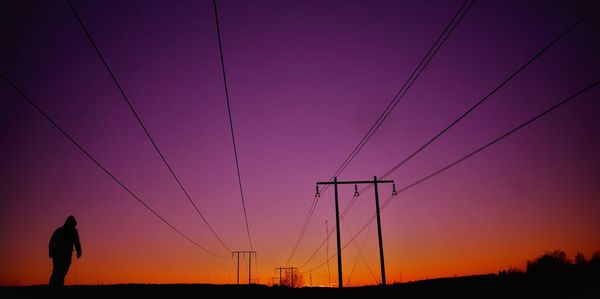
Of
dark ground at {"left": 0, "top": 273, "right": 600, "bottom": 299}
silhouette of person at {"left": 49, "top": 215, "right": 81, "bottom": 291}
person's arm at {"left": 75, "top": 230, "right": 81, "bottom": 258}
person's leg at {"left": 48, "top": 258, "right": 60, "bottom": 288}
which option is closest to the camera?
dark ground at {"left": 0, "top": 273, "right": 600, "bottom": 299}

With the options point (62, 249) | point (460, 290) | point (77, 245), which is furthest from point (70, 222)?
point (460, 290)

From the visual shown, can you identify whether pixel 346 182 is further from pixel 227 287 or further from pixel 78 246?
pixel 78 246

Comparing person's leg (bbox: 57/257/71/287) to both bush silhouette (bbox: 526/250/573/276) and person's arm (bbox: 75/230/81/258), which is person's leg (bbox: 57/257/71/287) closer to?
person's arm (bbox: 75/230/81/258)

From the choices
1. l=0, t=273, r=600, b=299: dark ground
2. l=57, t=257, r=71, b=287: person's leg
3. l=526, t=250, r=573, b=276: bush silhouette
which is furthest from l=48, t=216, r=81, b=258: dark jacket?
l=526, t=250, r=573, b=276: bush silhouette

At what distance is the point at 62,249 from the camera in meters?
14.4

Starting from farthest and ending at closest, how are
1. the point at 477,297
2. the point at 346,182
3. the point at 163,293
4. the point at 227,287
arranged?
the point at 346,182 → the point at 227,287 → the point at 163,293 → the point at 477,297

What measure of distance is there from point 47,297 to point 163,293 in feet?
13.9

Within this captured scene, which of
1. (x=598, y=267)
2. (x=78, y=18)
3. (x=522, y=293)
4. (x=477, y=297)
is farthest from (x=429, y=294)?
(x=78, y=18)

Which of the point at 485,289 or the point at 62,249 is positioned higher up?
the point at 62,249

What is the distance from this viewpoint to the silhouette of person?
14039 mm

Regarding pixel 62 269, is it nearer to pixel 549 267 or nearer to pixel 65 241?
pixel 65 241

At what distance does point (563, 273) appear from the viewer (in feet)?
42.5

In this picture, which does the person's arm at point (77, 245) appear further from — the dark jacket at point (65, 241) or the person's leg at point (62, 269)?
the person's leg at point (62, 269)

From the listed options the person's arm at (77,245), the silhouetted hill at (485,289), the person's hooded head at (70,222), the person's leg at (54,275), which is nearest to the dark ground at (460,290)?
the silhouetted hill at (485,289)
